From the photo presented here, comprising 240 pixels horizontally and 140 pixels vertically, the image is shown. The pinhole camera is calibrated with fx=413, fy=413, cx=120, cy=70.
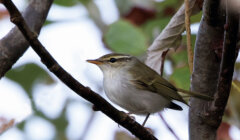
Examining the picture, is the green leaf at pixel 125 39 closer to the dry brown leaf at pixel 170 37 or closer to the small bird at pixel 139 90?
the small bird at pixel 139 90

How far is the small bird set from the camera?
296 cm

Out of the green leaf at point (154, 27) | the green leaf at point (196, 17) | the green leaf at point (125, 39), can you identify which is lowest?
the green leaf at point (154, 27)

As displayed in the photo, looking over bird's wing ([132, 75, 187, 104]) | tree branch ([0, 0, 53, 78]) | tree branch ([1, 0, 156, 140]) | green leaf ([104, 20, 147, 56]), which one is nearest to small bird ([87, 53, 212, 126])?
bird's wing ([132, 75, 187, 104])

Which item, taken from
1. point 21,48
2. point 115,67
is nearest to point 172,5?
point 115,67

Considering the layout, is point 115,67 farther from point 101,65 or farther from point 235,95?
point 235,95

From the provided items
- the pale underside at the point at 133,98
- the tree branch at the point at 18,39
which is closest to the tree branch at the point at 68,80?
the tree branch at the point at 18,39

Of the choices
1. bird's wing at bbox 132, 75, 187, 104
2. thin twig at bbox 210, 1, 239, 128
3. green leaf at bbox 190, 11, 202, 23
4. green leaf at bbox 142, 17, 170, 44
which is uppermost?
thin twig at bbox 210, 1, 239, 128

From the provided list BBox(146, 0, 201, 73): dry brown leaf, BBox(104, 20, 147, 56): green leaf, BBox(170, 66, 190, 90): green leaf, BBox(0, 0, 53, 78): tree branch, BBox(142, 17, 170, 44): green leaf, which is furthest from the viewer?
BBox(142, 17, 170, 44): green leaf

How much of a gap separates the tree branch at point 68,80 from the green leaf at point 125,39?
1.24m

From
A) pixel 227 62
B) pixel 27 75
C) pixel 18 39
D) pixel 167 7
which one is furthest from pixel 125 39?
pixel 227 62

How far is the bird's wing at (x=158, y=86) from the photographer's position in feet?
9.65

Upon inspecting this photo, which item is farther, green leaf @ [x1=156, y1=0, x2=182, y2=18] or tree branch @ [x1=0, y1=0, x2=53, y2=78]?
green leaf @ [x1=156, y1=0, x2=182, y2=18]

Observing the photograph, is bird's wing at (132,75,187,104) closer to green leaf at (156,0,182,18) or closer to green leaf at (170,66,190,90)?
green leaf at (170,66,190,90)

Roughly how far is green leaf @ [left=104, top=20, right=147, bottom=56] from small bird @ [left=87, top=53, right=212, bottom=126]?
8.0 inches
